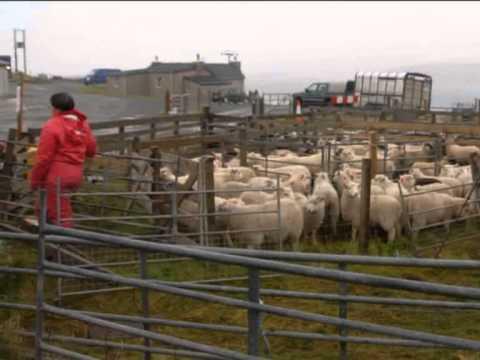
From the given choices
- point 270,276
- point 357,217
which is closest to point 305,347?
point 270,276

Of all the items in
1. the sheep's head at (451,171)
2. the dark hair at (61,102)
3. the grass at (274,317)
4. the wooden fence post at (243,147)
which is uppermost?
the dark hair at (61,102)

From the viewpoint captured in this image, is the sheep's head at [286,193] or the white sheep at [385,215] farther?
the white sheep at [385,215]

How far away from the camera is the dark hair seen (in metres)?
7.93

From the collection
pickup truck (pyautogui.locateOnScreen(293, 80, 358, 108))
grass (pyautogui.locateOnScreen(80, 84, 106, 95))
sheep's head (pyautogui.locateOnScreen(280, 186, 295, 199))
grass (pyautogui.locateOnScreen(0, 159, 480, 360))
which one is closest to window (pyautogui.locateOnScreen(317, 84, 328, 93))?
pickup truck (pyautogui.locateOnScreen(293, 80, 358, 108))

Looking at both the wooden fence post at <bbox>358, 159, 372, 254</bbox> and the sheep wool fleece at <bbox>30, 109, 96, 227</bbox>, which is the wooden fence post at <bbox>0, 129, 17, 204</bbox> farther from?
the wooden fence post at <bbox>358, 159, 372, 254</bbox>

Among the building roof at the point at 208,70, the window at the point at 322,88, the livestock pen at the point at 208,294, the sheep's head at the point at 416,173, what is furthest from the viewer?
the building roof at the point at 208,70

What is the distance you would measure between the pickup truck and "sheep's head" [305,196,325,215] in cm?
3290

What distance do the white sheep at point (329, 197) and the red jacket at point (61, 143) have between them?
13.3 feet

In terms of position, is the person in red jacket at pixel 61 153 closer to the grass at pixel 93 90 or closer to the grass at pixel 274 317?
the grass at pixel 274 317

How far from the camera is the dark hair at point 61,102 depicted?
26.0ft

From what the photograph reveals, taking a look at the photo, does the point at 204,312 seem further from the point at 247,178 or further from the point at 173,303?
the point at 247,178

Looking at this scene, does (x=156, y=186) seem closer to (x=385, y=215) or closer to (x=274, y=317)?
(x=385, y=215)

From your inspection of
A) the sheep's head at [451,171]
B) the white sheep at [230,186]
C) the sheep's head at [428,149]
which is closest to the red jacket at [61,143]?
the white sheep at [230,186]

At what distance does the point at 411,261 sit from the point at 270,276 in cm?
506
